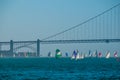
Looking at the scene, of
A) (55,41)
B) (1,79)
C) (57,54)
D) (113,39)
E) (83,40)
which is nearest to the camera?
(1,79)

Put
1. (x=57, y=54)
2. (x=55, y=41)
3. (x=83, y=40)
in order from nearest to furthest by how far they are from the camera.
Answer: (x=57, y=54) → (x=83, y=40) → (x=55, y=41)

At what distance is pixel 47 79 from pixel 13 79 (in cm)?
350

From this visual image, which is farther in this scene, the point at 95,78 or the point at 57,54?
the point at 57,54

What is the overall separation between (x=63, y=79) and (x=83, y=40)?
11471 centimetres

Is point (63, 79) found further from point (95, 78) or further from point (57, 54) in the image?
point (57, 54)

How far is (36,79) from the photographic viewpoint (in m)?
56.7

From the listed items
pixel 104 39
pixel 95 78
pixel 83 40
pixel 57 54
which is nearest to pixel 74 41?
pixel 83 40

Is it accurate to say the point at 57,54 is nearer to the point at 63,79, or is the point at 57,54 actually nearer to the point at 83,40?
the point at 83,40

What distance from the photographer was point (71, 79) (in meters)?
57.1

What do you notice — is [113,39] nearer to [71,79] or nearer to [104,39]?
[104,39]

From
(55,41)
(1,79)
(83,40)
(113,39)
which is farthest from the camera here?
(55,41)

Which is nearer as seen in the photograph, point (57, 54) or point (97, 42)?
point (57, 54)

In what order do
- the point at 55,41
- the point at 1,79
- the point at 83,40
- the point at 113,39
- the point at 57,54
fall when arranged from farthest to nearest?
1. the point at 55,41
2. the point at 83,40
3. the point at 113,39
4. the point at 57,54
5. the point at 1,79

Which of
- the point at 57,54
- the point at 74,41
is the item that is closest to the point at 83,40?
the point at 74,41
